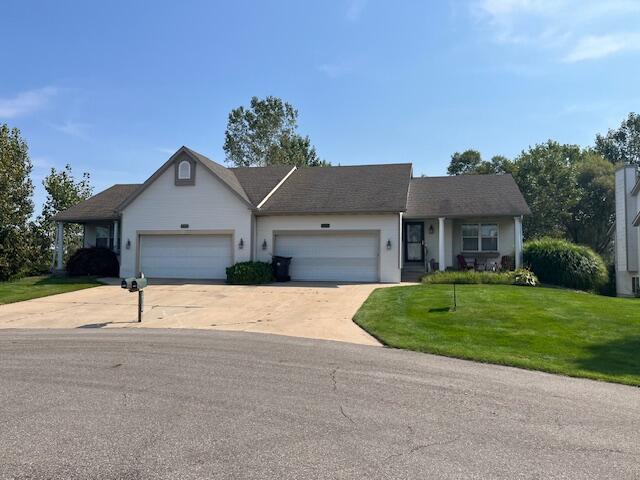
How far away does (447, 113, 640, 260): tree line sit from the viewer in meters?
34.1

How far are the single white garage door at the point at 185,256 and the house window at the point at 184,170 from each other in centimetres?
268

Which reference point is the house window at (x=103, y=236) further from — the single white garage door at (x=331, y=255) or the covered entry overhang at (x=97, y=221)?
the single white garage door at (x=331, y=255)

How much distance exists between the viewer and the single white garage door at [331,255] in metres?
20.6

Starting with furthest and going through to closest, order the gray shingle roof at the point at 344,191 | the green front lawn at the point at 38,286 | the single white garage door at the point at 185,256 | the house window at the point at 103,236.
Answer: the house window at the point at 103,236 < the single white garage door at the point at 185,256 < the gray shingle roof at the point at 344,191 < the green front lawn at the point at 38,286

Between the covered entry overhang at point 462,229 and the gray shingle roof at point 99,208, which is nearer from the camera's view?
the covered entry overhang at point 462,229

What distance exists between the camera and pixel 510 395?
5.96 metres

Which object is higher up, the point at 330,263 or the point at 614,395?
the point at 330,263

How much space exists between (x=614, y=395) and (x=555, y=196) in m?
31.3

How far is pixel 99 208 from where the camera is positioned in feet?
83.7

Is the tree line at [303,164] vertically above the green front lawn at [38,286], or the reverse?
the tree line at [303,164]

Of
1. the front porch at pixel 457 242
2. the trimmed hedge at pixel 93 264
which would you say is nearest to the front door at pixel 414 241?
the front porch at pixel 457 242

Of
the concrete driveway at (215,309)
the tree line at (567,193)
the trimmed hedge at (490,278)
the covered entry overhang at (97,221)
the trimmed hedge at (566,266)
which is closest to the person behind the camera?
the concrete driveway at (215,309)

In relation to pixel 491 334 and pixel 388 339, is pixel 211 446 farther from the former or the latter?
pixel 491 334

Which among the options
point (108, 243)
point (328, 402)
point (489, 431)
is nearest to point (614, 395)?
point (489, 431)
